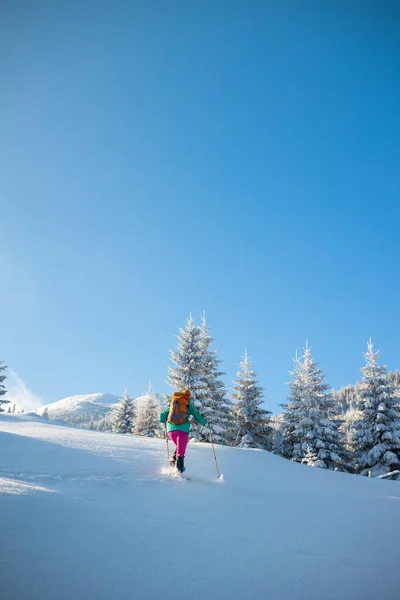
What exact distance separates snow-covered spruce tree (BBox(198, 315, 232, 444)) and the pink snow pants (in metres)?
13.9

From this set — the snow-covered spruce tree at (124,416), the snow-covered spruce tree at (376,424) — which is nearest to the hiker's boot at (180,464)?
the snow-covered spruce tree at (376,424)

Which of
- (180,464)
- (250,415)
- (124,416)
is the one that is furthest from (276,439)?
(180,464)

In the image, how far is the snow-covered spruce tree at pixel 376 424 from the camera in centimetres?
2072

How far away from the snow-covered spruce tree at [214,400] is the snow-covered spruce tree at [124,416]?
1605 centimetres

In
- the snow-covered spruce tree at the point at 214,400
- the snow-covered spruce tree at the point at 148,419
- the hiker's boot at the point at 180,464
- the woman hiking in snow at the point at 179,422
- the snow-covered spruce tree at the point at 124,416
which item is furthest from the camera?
the snow-covered spruce tree at the point at 124,416

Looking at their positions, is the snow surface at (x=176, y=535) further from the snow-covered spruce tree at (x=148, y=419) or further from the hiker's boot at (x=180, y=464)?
the snow-covered spruce tree at (x=148, y=419)

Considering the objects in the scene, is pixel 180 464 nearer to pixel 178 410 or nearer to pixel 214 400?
pixel 178 410

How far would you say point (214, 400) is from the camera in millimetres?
22281

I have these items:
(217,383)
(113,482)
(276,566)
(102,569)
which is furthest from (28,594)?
(217,383)

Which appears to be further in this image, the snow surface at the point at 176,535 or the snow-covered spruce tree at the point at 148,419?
the snow-covered spruce tree at the point at 148,419

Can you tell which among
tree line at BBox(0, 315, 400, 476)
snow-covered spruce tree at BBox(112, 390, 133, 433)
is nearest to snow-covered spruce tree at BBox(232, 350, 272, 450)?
tree line at BBox(0, 315, 400, 476)

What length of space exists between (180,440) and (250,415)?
18.8 metres

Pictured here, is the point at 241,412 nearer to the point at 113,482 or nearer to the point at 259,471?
the point at 259,471

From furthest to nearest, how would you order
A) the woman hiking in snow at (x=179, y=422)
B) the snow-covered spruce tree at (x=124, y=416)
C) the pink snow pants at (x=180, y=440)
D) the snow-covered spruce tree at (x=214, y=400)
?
the snow-covered spruce tree at (x=124, y=416) → the snow-covered spruce tree at (x=214, y=400) → the woman hiking in snow at (x=179, y=422) → the pink snow pants at (x=180, y=440)
